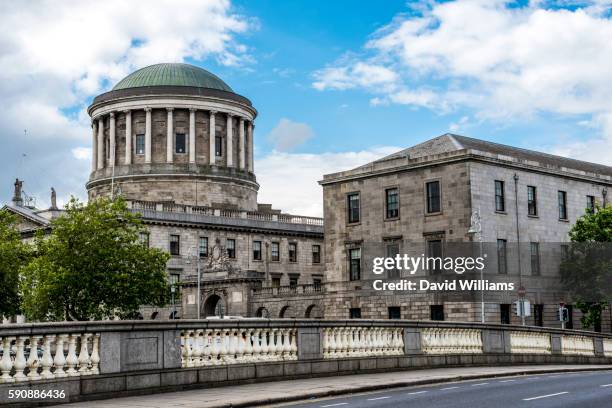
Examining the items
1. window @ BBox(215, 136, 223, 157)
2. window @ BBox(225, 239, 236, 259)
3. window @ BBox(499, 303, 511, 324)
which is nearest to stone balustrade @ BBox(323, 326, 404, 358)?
window @ BBox(499, 303, 511, 324)

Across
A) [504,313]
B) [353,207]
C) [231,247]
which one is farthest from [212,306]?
[504,313]

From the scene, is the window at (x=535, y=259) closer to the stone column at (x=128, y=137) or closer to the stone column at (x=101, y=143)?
the stone column at (x=128, y=137)

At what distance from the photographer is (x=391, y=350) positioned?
2641cm

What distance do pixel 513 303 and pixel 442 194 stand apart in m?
8.53

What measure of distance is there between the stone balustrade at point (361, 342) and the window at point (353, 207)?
40155 mm

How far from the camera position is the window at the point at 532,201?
64.0 metres

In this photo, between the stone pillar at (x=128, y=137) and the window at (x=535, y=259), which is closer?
the window at (x=535, y=259)

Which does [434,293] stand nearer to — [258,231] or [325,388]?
[258,231]

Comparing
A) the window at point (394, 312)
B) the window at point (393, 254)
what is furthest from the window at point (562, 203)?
the window at point (394, 312)

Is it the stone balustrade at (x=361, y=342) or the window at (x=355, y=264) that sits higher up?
the window at (x=355, y=264)

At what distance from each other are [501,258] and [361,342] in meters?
37.2

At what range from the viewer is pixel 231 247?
9031cm

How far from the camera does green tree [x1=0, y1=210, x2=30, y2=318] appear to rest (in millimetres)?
62312

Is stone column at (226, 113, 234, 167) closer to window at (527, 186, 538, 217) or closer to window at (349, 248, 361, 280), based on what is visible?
window at (349, 248, 361, 280)
